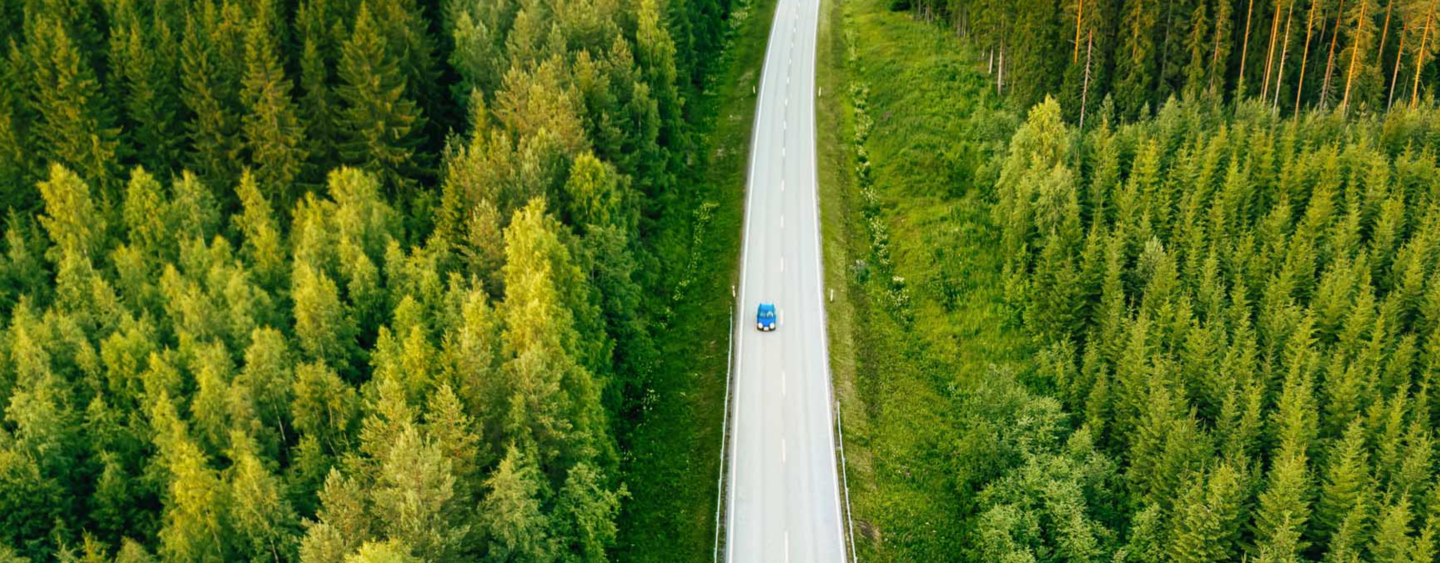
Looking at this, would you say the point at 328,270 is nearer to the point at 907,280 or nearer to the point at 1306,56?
the point at 907,280

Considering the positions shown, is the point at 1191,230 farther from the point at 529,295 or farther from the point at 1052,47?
the point at 529,295

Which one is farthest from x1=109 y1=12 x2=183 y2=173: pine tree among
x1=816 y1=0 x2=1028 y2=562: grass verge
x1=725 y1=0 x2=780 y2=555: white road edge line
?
x1=816 y1=0 x2=1028 y2=562: grass verge

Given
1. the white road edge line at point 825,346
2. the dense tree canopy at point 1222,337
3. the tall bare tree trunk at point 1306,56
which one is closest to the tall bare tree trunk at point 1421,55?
the dense tree canopy at point 1222,337

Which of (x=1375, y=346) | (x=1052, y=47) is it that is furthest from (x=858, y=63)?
(x=1375, y=346)

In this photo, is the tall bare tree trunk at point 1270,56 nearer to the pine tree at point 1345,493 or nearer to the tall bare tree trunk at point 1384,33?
the tall bare tree trunk at point 1384,33

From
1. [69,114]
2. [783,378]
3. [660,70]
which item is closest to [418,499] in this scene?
[783,378]

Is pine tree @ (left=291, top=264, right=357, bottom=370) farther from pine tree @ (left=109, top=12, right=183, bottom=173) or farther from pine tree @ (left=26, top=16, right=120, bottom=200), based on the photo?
pine tree @ (left=109, top=12, right=183, bottom=173)
